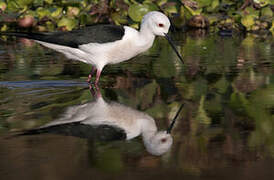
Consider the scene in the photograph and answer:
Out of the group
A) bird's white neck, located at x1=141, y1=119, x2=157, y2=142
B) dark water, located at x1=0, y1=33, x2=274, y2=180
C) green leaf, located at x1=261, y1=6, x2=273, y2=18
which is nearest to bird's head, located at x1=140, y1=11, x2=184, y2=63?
dark water, located at x1=0, y1=33, x2=274, y2=180

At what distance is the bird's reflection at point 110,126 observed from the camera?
13.9 feet

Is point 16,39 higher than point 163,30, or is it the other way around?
point 163,30

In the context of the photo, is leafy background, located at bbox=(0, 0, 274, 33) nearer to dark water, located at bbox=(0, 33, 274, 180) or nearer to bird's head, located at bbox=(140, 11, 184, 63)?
dark water, located at bbox=(0, 33, 274, 180)

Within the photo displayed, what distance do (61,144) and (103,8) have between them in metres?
8.45

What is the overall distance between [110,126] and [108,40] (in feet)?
6.55

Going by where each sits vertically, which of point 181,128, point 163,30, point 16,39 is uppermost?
point 163,30

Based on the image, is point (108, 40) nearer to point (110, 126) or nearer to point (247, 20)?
point (110, 126)

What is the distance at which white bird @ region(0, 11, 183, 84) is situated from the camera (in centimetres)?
635

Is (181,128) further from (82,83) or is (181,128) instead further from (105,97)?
(82,83)

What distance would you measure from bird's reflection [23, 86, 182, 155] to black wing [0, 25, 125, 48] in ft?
4.01

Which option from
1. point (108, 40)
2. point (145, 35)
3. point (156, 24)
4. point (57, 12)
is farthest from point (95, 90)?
point (57, 12)

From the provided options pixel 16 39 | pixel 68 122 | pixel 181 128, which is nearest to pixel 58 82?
pixel 68 122

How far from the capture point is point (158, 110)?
5238mm

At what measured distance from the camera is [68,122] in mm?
4781
